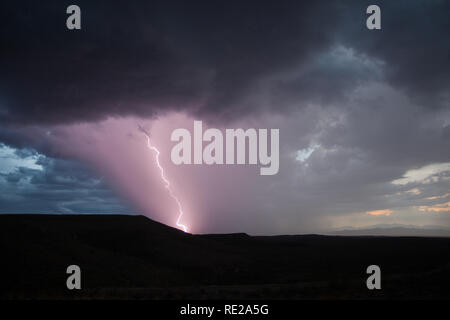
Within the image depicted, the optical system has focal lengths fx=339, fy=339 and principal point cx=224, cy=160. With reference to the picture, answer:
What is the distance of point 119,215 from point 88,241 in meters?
16.2

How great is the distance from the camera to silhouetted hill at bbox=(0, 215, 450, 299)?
768 inches

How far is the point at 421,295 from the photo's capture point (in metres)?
17.8

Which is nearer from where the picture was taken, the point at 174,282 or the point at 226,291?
the point at 226,291

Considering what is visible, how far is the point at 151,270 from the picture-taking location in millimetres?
33812

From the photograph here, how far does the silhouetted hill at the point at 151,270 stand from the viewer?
1950 cm

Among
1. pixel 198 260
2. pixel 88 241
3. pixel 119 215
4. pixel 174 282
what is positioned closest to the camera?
pixel 174 282

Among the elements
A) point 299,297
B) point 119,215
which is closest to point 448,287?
point 299,297
